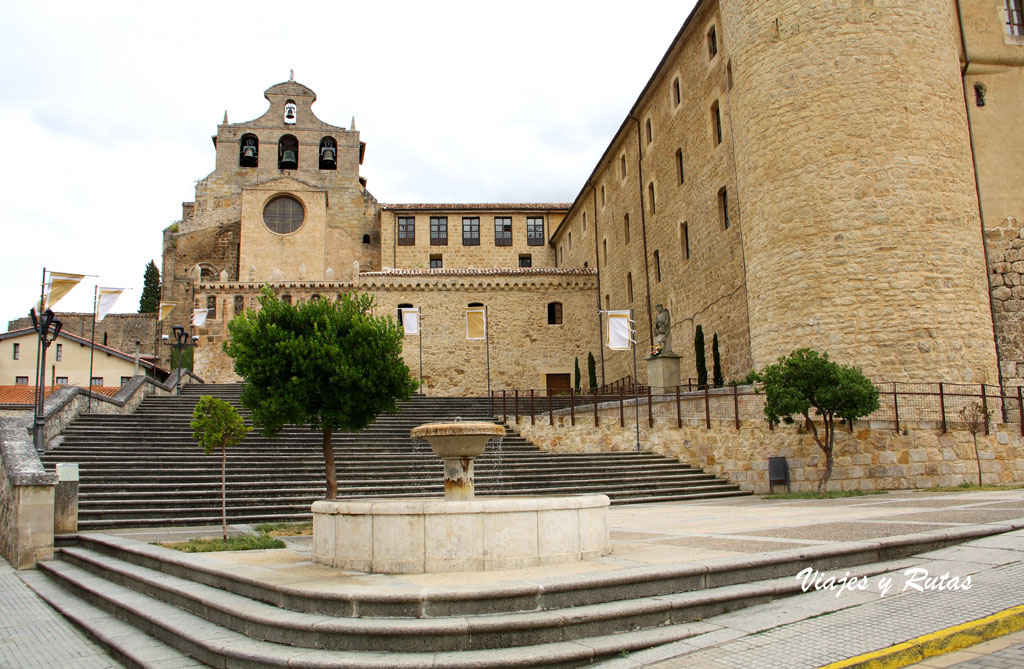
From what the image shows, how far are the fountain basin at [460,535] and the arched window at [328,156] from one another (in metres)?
47.7

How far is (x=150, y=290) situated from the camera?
6038 cm

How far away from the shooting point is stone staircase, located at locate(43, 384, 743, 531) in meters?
13.5

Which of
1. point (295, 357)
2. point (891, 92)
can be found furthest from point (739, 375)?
point (295, 357)

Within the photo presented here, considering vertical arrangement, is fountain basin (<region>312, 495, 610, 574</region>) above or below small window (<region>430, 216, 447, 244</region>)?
below

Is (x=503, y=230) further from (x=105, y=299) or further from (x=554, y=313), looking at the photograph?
(x=105, y=299)

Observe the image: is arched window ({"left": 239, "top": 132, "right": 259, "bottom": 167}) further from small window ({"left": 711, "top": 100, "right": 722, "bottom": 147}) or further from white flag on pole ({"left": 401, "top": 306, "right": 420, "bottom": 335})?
small window ({"left": 711, "top": 100, "right": 722, "bottom": 147})

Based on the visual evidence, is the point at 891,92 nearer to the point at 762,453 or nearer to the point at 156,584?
the point at 762,453

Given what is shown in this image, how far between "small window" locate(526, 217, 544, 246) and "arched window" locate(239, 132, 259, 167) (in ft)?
63.2

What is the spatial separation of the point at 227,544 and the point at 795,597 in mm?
6544

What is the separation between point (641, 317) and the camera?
32.1 metres

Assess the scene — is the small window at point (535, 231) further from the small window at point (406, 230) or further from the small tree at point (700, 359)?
the small tree at point (700, 359)

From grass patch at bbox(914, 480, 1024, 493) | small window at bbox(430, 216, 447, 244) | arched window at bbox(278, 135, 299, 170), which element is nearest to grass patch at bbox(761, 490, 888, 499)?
grass patch at bbox(914, 480, 1024, 493)

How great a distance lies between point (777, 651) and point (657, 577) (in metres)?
1.20

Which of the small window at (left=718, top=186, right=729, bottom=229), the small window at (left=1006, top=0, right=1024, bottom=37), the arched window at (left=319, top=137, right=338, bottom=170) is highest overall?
the arched window at (left=319, top=137, right=338, bottom=170)
